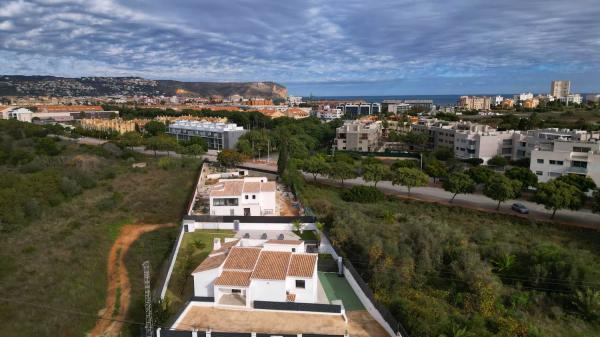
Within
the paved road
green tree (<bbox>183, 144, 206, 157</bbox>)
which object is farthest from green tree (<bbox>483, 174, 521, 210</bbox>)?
green tree (<bbox>183, 144, 206, 157</bbox>)

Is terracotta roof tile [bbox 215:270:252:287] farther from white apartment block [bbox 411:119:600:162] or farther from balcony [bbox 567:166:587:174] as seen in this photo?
white apartment block [bbox 411:119:600:162]

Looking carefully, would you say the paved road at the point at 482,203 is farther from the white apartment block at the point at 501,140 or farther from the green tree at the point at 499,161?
the white apartment block at the point at 501,140

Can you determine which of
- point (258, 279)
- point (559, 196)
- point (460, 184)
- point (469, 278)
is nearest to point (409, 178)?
point (460, 184)

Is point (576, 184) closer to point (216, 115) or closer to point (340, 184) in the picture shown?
point (340, 184)

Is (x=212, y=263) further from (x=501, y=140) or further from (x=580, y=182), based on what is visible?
(x=501, y=140)

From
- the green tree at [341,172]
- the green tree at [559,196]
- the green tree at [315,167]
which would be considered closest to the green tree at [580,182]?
the green tree at [559,196]

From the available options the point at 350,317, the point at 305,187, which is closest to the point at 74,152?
the point at 305,187
